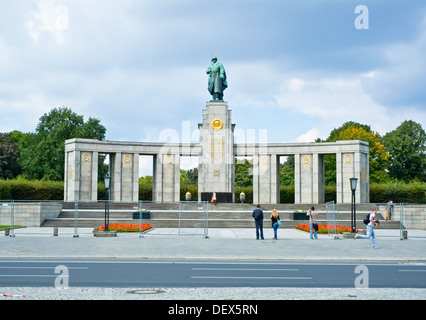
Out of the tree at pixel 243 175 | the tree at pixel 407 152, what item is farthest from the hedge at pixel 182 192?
the tree at pixel 243 175

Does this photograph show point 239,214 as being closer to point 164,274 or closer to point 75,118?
point 164,274

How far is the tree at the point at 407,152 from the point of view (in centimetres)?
7944

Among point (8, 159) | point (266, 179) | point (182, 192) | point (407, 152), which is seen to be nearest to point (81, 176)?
point (182, 192)

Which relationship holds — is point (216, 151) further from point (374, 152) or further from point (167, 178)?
point (374, 152)

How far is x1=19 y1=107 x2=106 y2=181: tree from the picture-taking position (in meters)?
72.7

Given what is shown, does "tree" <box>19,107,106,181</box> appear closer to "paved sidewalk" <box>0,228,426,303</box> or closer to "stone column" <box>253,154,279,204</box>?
"stone column" <box>253,154,279,204</box>

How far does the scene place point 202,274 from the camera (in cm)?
1456

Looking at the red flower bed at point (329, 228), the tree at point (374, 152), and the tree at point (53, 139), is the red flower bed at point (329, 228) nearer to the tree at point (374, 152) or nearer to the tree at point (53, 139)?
the tree at point (374, 152)

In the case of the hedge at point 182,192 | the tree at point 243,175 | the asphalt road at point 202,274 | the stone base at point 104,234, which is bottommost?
the stone base at point 104,234

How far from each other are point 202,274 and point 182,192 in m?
49.9

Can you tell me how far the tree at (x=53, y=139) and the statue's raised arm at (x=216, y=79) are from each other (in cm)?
2594

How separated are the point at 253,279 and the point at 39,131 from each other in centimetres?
6919

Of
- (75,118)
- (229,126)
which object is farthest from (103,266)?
(75,118)

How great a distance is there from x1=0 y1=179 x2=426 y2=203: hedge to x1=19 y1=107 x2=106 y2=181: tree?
12974mm
